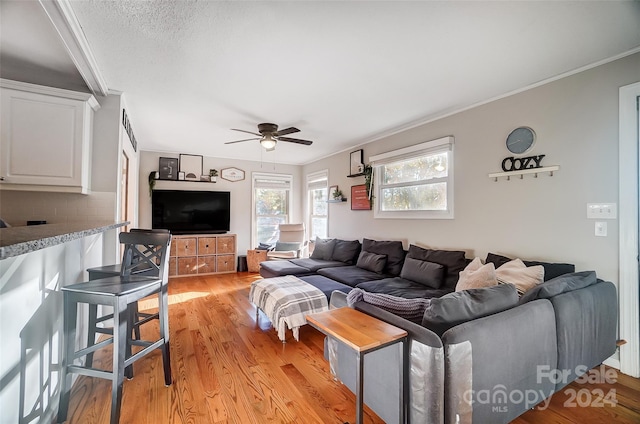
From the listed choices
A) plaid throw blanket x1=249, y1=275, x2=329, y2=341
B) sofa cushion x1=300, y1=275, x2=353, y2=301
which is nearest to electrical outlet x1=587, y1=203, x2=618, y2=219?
sofa cushion x1=300, y1=275, x2=353, y2=301

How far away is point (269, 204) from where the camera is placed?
6.50 m

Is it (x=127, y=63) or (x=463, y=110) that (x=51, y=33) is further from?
(x=463, y=110)

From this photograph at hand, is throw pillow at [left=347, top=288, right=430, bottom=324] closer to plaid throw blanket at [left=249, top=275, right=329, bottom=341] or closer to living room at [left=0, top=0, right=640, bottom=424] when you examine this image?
plaid throw blanket at [left=249, top=275, right=329, bottom=341]

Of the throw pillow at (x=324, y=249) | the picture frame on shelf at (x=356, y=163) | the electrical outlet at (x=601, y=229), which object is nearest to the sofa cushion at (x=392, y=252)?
the throw pillow at (x=324, y=249)

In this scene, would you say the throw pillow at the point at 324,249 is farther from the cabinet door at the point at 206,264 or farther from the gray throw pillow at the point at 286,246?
the cabinet door at the point at 206,264

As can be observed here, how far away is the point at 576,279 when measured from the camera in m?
1.96

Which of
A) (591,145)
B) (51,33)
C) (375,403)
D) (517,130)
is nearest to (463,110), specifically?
(517,130)

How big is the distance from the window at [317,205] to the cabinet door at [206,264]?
217 centimetres

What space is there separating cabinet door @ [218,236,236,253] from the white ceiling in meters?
2.92

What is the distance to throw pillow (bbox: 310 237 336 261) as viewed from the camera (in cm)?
468

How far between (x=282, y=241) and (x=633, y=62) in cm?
511

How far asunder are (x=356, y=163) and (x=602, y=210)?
10.5ft

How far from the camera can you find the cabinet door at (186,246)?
17.0 ft

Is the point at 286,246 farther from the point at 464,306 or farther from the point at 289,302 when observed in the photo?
the point at 464,306
